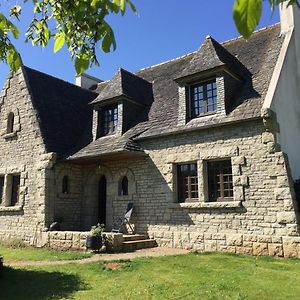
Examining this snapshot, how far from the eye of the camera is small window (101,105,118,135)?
14.8m

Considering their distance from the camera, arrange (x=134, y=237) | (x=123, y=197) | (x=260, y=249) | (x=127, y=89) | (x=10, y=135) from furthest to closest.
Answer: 1. (x=10, y=135)
2. (x=127, y=89)
3. (x=123, y=197)
4. (x=134, y=237)
5. (x=260, y=249)

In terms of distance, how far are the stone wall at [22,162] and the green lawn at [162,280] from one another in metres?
5.51

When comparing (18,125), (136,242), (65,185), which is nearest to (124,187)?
(65,185)

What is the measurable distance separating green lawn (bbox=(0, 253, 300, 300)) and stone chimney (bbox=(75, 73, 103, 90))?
14.0m

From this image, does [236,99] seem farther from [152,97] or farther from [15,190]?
[15,190]

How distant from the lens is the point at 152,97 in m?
15.3

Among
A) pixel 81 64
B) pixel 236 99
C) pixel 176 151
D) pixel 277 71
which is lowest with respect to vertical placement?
pixel 81 64

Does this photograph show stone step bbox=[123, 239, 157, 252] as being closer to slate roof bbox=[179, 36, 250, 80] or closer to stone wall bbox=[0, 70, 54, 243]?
stone wall bbox=[0, 70, 54, 243]

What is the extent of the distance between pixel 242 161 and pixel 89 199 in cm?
705

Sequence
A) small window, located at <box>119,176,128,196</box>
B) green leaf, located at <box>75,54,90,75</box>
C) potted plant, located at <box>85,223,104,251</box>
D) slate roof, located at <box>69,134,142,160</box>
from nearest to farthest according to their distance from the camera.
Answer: green leaf, located at <box>75,54,90,75</box>
potted plant, located at <box>85,223,104,251</box>
slate roof, located at <box>69,134,142,160</box>
small window, located at <box>119,176,128,196</box>

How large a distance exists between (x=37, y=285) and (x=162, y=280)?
2.61 meters

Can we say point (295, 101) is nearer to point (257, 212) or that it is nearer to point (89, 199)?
point (257, 212)

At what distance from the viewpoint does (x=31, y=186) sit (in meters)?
14.5

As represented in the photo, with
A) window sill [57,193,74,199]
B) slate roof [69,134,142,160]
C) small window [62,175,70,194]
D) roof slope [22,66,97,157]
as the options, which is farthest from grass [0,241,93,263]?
roof slope [22,66,97,157]
